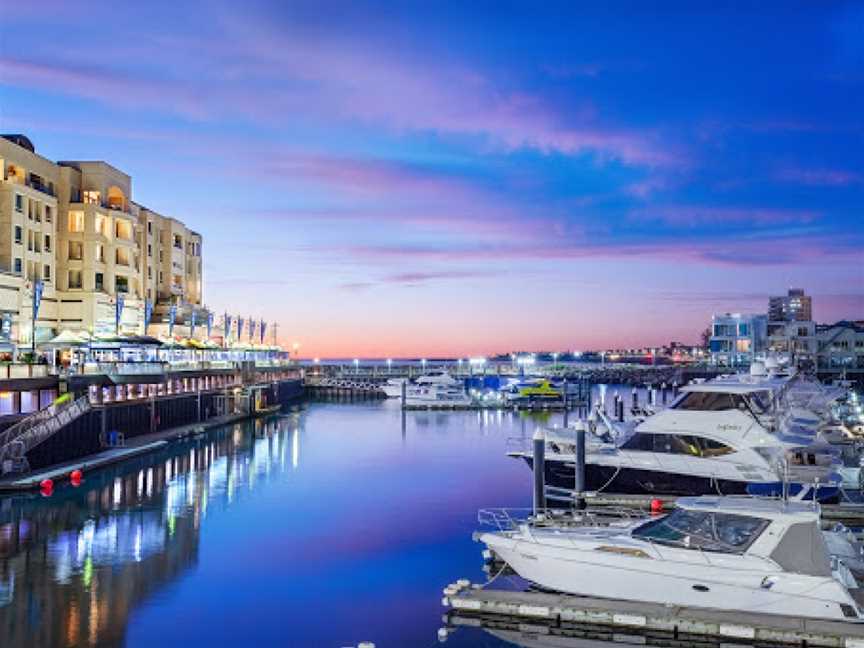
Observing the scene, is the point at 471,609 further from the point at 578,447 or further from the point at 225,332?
the point at 225,332

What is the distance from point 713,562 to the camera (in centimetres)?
1791

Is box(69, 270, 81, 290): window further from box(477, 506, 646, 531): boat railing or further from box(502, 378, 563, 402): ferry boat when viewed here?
box(477, 506, 646, 531): boat railing

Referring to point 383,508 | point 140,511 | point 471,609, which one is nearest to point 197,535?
point 140,511

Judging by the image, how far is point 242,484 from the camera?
133 feet

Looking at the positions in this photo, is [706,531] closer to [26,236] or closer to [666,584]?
[666,584]

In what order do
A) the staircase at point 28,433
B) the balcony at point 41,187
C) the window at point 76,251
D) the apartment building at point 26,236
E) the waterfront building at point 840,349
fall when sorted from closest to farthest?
the staircase at point 28,433
the apartment building at point 26,236
the balcony at point 41,187
the window at point 76,251
the waterfront building at point 840,349

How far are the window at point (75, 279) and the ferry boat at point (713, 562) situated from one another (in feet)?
201

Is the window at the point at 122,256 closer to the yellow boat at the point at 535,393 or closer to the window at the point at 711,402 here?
the yellow boat at the point at 535,393

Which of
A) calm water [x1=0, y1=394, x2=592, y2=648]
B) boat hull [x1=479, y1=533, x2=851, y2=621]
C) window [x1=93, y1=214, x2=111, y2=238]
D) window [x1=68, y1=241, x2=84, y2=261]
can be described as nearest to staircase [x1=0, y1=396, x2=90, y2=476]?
calm water [x1=0, y1=394, x2=592, y2=648]

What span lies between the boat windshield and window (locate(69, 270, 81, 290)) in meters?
63.3

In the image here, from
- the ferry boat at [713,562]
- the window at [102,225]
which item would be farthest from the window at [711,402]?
the window at [102,225]

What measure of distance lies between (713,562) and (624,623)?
7.80ft

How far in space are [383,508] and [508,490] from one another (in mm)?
7614

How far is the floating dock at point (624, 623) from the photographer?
1656 centimetres
